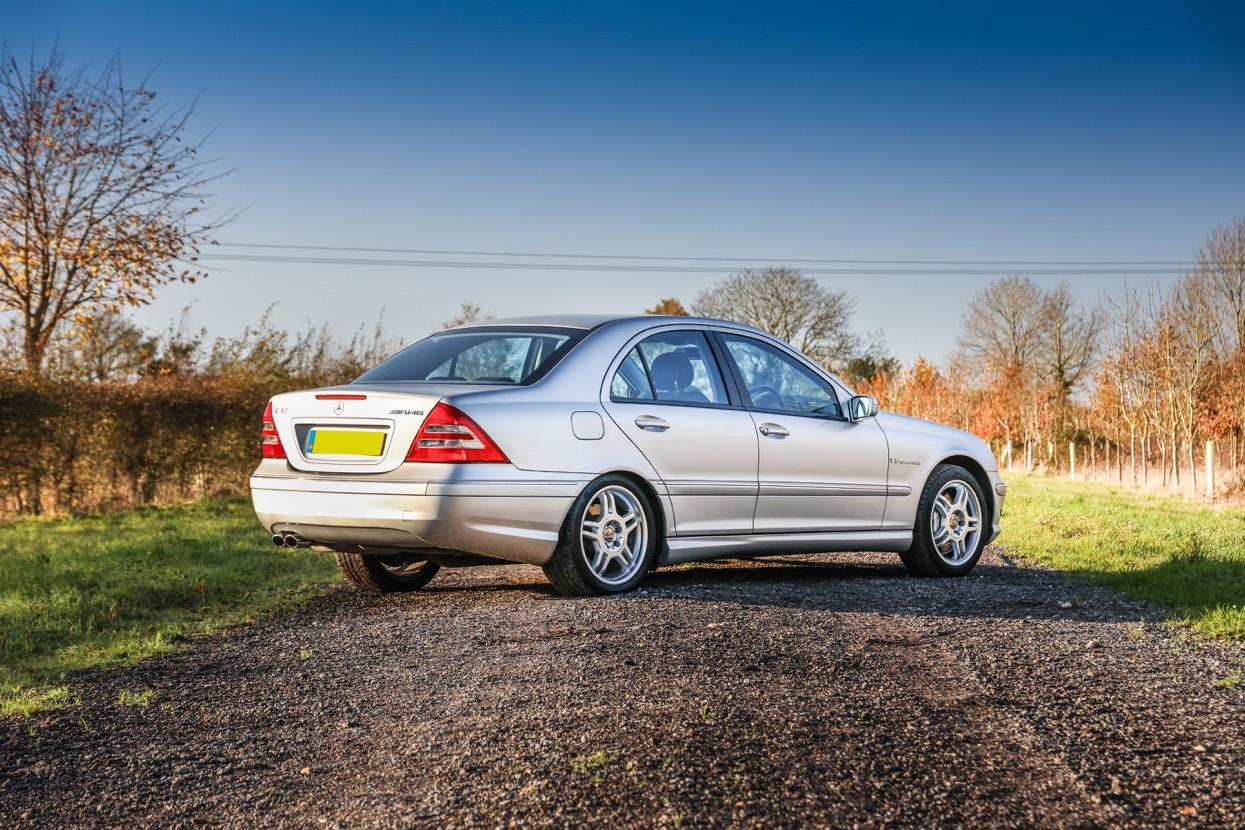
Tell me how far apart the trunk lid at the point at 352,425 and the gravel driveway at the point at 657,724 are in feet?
2.88

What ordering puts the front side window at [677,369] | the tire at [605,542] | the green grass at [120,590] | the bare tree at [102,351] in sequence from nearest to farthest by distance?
the green grass at [120,590]
the tire at [605,542]
the front side window at [677,369]
the bare tree at [102,351]

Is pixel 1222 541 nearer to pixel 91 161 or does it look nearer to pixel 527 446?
pixel 527 446

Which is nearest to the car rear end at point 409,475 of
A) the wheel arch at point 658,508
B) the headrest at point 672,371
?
the wheel arch at point 658,508

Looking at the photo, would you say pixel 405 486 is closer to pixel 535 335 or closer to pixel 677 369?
pixel 535 335


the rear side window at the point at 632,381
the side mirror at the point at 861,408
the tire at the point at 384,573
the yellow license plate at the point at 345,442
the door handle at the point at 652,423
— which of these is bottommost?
the tire at the point at 384,573

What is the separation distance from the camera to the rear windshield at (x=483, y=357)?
636 cm

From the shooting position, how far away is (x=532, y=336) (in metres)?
6.70

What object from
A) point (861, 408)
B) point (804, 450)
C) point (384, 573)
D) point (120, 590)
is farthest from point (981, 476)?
point (120, 590)

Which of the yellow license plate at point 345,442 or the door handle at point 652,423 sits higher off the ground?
the door handle at point 652,423

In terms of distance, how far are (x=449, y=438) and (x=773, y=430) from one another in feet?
7.36

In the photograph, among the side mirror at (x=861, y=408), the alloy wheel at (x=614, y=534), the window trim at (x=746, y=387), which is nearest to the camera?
the alloy wheel at (x=614, y=534)

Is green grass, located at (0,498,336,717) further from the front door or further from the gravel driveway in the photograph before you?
the front door

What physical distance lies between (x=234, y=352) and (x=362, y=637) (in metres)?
12.2

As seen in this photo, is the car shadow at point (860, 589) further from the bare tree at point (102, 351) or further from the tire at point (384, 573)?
the bare tree at point (102, 351)
